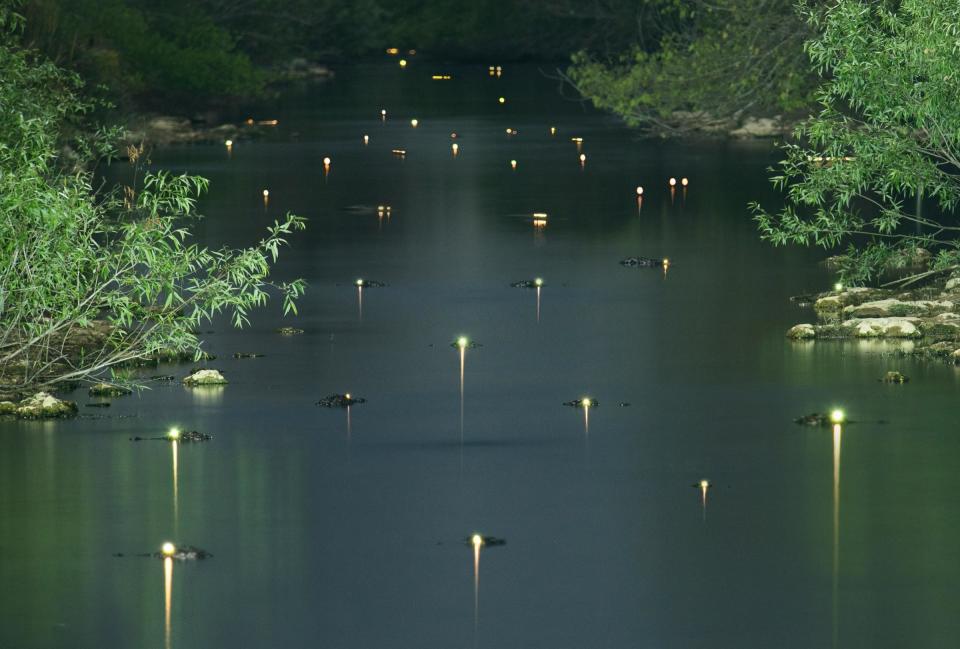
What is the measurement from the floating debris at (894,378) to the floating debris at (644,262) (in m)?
8.27

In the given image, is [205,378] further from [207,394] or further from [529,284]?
[529,284]

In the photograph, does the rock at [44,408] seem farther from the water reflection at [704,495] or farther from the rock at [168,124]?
the rock at [168,124]

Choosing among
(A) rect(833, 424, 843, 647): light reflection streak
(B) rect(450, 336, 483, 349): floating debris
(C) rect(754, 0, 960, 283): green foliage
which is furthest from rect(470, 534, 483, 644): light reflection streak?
(C) rect(754, 0, 960, 283): green foliage

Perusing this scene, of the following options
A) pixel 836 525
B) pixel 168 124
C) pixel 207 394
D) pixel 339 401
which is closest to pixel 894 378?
pixel 339 401

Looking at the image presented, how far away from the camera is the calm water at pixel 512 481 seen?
10969 mm

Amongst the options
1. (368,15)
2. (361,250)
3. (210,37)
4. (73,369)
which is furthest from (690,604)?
(368,15)

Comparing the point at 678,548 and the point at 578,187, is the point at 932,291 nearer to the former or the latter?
the point at 678,548

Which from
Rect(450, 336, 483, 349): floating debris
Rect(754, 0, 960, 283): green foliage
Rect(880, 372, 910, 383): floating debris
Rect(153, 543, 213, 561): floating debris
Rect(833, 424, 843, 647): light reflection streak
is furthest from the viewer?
Rect(754, 0, 960, 283): green foliage

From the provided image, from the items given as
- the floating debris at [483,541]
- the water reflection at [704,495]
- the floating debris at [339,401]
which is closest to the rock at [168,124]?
the floating debris at [339,401]

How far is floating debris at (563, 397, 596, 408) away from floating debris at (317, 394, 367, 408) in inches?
69.1

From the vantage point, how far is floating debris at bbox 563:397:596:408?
55.7ft

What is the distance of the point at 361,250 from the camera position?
28.1m

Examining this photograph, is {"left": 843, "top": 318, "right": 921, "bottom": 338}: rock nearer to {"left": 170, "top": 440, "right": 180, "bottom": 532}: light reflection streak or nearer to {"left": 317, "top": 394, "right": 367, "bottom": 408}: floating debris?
{"left": 317, "top": 394, "right": 367, "bottom": 408}: floating debris

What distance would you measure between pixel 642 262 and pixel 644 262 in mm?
26
